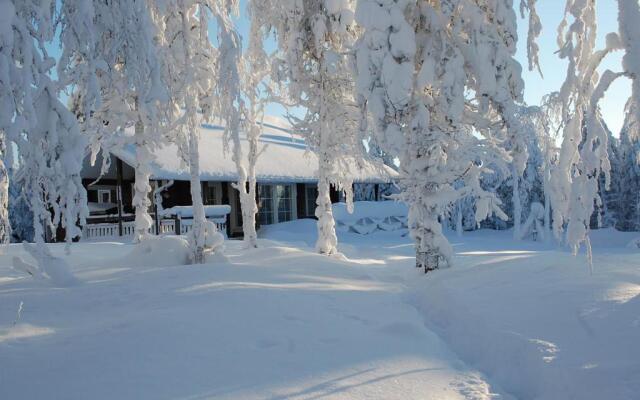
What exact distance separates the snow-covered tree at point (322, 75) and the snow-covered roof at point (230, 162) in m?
1.42

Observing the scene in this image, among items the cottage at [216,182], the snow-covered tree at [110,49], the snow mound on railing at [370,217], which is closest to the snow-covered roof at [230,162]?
the cottage at [216,182]

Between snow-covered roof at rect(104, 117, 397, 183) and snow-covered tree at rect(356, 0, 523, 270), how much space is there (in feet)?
15.7

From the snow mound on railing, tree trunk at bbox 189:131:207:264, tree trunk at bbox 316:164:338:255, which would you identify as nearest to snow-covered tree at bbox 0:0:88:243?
tree trunk at bbox 189:131:207:264

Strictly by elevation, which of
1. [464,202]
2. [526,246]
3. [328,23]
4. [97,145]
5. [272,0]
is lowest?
[526,246]

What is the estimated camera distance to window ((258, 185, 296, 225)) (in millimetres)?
24141

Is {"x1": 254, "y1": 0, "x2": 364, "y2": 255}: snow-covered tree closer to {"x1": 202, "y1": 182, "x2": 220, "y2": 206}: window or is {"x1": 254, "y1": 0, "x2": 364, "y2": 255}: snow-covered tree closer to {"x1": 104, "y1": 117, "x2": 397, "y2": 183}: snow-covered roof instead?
{"x1": 104, "y1": 117, "x2": 397, "y2": 183}: snow-covered roof

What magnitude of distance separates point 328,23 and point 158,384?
965 centimetres

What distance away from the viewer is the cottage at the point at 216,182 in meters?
17.0

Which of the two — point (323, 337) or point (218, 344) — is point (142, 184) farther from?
point (323, 337)

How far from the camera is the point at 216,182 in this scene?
22.0 m

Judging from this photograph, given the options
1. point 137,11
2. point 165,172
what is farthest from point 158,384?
point 165,172

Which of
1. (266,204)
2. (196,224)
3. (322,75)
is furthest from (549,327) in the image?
(266,204)

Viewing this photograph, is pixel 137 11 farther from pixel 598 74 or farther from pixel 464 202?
pixel 464 202

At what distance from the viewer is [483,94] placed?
7395 mm
